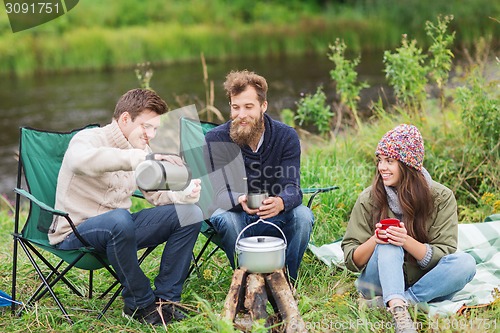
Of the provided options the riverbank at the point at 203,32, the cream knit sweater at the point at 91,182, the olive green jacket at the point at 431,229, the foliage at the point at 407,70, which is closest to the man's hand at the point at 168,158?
the cream knit sweater at the point at 91,182

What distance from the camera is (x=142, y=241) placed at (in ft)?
8.70

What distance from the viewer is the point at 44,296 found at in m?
2.96

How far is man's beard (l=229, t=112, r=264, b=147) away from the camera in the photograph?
2865mm

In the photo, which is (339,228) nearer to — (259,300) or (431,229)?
(431,229)

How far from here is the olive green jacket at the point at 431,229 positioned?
2.63m

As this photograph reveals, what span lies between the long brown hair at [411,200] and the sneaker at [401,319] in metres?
0.33

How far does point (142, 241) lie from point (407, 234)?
0.98 meters

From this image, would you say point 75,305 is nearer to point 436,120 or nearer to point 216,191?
point 216,191

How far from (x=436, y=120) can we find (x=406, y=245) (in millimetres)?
2345

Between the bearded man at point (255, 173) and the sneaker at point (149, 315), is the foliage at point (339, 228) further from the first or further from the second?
the bearded man at point (255, 173)

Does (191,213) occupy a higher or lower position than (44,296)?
higher

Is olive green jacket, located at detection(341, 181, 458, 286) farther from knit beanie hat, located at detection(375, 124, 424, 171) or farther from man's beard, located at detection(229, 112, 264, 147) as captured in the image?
man's beard, located at detection(229, 112, 264, 147)

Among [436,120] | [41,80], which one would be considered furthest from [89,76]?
[436,120]

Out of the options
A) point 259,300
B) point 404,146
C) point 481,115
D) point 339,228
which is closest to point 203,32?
point 481,115
